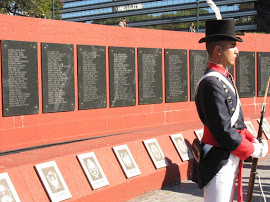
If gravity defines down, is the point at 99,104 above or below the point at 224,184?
above

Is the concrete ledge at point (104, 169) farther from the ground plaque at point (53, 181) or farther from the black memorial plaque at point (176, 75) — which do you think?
the black memorial plaque at point (176, 75)

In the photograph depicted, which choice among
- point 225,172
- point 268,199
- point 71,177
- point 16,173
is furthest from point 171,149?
point 225,172

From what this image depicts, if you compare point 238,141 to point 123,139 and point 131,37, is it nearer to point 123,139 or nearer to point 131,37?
point 123,139

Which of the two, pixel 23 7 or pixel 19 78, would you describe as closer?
pixel 19 78

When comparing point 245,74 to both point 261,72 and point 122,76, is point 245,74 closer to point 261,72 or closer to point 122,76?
point 261,72

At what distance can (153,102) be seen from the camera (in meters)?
10.6

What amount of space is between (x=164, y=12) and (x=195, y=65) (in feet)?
193

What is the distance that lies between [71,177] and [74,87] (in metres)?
4.23

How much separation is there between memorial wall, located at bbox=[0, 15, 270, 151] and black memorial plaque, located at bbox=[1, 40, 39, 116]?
0.6 inches

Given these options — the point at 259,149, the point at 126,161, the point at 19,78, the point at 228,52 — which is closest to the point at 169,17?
the point at 19,78

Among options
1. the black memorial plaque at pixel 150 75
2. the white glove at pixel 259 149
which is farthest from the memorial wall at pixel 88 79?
the white glove at pixel 259 149

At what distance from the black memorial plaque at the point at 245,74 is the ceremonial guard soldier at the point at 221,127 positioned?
9.46 meters

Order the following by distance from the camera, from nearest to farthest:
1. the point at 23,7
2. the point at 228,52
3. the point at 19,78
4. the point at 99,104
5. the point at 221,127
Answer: the point at 221,127 → the point at 228,52 → the point at 19,78 → the point at 99,104 → the point at 23,7

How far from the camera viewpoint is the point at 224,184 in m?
3.20
